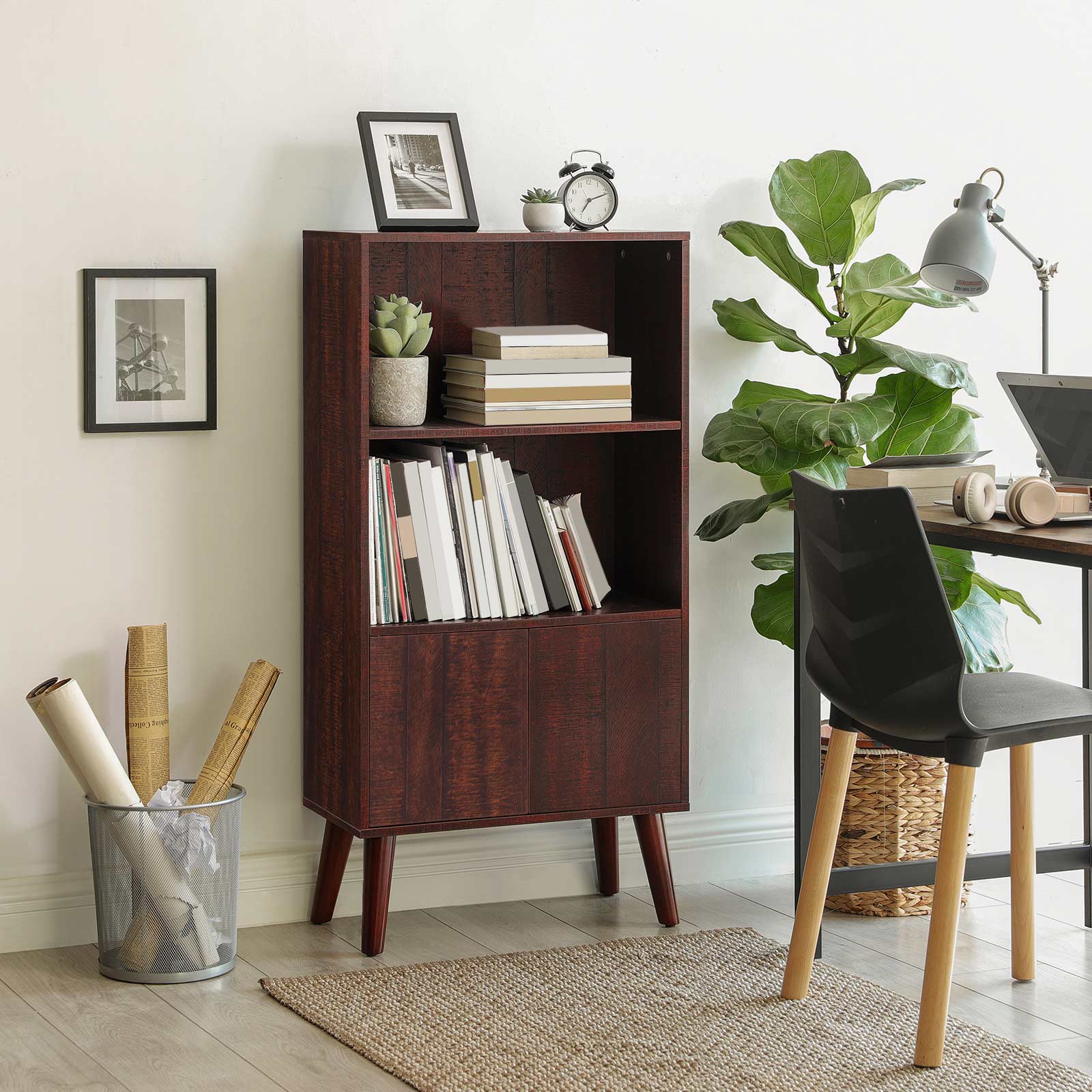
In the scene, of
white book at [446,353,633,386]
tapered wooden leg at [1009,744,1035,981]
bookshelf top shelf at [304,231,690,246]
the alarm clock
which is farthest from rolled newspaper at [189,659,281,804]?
tapered wooden leg at [1009,744,1035,981]

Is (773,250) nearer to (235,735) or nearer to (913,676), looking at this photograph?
(913,676)

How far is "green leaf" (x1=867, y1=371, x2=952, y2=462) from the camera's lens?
3498 mm

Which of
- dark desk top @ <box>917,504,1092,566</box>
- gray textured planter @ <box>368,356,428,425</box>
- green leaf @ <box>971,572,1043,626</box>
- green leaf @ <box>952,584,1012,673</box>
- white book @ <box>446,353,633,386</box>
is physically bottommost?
green leaf @ <box>952,584,1012,673</box>

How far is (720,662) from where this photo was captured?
3.84m

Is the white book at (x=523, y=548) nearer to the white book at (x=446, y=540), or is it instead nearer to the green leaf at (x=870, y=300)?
the white book at (x=446, y=540)

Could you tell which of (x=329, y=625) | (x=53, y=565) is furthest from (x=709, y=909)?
(x=53, y=565)

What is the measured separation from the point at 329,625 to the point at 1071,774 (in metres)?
2.10

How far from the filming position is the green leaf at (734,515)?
3.45 m

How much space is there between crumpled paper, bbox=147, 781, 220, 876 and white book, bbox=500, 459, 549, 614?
2.52 feet

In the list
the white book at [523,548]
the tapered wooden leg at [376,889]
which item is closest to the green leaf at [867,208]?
the white book at [523,548]

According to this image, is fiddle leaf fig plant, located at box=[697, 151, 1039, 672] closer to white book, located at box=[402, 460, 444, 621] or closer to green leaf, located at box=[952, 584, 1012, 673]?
green leaf, located at box=[952, 584, 1012, 673]

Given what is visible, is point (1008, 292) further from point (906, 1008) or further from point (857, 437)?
point (906, 1008)

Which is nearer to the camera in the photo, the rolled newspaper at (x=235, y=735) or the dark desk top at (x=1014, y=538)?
the dark desk top at (x=1014, y=538)

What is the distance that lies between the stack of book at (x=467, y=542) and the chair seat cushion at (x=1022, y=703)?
0.87m
